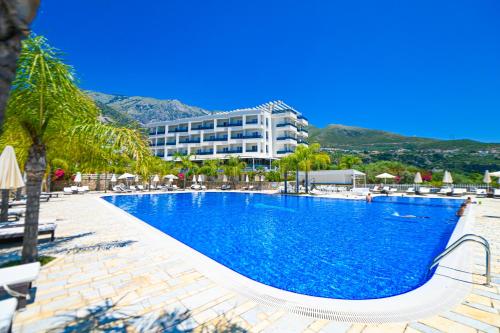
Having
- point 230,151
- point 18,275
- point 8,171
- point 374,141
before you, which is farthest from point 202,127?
point 374,141

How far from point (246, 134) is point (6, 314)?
156 ft

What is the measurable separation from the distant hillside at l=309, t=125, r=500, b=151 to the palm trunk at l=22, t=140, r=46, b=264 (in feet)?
336

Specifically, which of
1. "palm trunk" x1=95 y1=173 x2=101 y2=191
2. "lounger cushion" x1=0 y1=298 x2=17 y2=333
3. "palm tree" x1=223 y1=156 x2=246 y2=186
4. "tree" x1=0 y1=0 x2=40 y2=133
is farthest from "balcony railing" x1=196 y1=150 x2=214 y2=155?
"tree" x1=0 y1=0 x2=40 y2=133

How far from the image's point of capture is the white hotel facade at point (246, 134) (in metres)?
48.2

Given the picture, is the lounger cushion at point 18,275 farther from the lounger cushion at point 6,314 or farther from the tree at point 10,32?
the tree at point 10,32

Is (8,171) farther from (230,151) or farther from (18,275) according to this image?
(230,151)

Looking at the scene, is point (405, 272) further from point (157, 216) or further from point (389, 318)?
point (157, 216)

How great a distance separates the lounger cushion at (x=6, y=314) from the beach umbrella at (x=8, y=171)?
9.74 feet

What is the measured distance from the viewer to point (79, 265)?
5195mm

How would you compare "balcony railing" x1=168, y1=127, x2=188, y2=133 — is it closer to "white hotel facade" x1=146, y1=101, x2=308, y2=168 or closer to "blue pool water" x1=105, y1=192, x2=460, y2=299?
"white hotel facade" x1=146, y1=101, x2=308, y2=168

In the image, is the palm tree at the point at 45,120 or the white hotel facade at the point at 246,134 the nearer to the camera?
the palm tree at the point at 45,120

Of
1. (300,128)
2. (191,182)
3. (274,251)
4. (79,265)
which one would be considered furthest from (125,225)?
(300,128)

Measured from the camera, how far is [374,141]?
459 ft

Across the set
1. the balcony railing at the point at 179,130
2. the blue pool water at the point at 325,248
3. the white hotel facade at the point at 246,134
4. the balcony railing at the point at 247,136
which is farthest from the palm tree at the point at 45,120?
the balcony railing at the point at 179,130
